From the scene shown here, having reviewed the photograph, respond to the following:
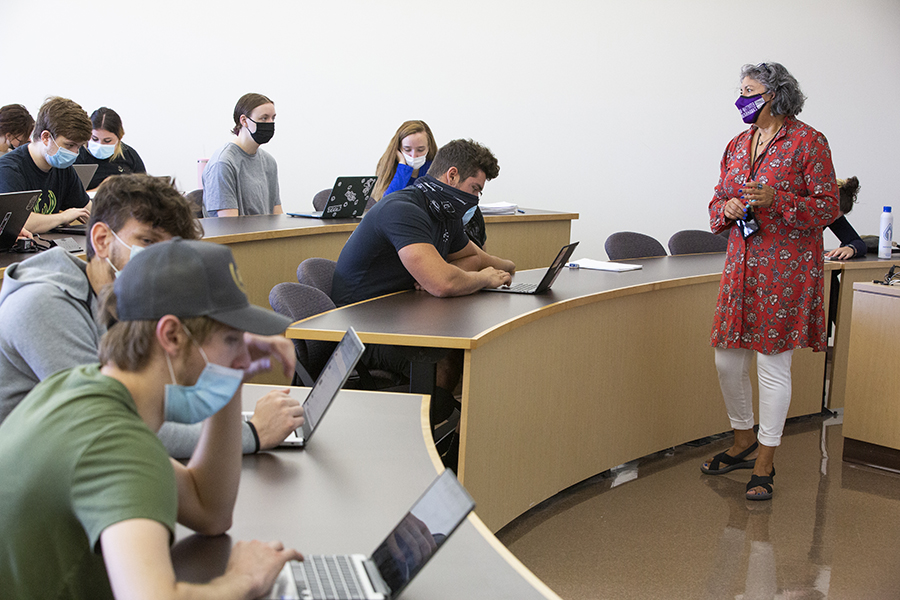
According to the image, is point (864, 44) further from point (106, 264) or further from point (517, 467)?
point (106, 264)

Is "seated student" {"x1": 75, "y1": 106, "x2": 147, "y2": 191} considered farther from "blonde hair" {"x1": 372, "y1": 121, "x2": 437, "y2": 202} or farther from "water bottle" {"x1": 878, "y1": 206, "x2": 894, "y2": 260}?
"water bottle" {"x1": 878, "y1": 206, "x2": 894, "y2": 260}

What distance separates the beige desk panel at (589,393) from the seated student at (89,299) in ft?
3.05

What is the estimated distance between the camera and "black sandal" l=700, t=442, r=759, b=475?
3.38m

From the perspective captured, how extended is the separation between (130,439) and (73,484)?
0.23 ft

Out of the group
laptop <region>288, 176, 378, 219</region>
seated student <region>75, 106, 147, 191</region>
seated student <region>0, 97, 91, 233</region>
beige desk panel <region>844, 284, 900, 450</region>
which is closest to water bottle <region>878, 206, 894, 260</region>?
beige desk panel <region>844, 284, 900, 450</region>

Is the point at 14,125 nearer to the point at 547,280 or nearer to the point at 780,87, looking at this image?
the point at 547,280

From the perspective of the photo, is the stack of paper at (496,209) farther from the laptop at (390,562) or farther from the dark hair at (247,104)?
the laptop at (390,562)

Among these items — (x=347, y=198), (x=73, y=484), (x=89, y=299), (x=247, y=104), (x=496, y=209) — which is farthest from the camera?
(x=496, y=209)

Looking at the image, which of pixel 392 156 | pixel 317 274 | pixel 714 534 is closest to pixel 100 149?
pixel 392 156

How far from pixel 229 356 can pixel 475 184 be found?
2.07m

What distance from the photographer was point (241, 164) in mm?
4504

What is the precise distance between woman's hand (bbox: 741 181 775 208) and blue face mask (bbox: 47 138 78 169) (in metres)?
2.59

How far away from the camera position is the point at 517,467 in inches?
108

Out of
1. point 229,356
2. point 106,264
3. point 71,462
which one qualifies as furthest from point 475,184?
point 71,462
